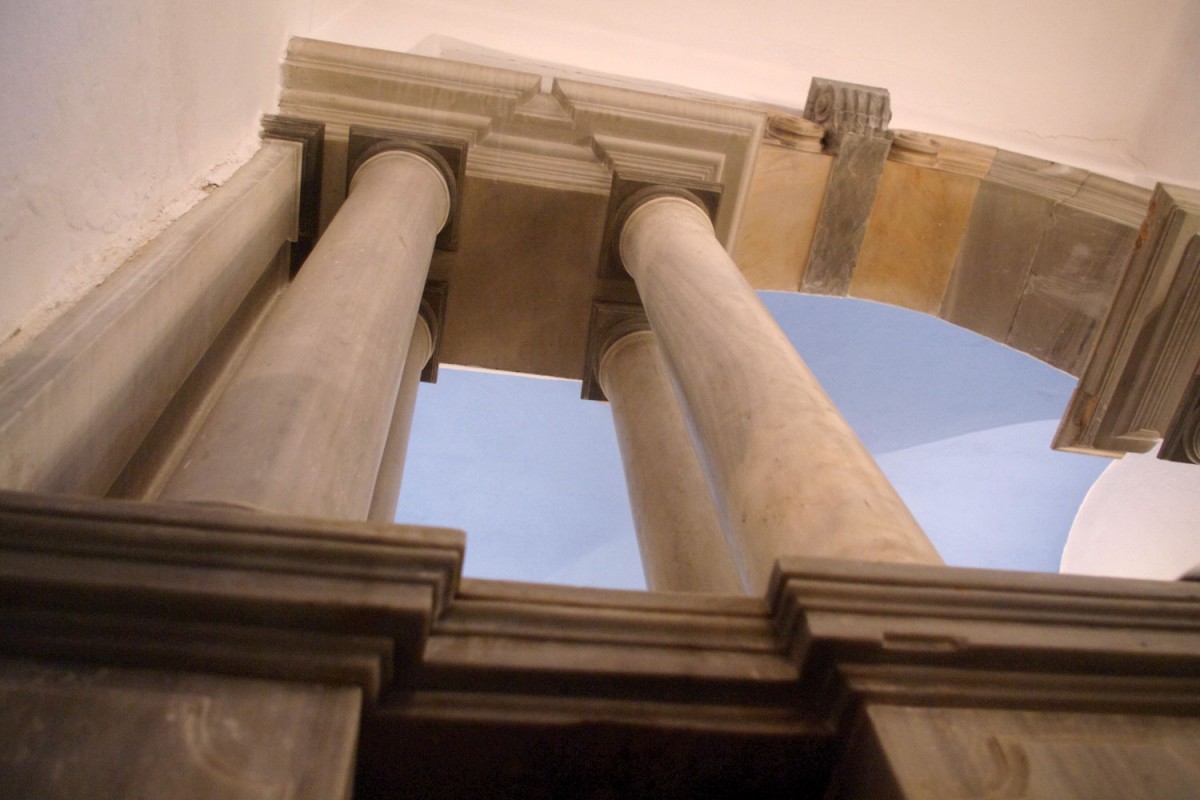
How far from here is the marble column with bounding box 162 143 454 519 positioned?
6.35ft

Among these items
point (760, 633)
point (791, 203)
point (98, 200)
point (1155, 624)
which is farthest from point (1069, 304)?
point (98, 200)

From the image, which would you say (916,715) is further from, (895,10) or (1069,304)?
(895,10)

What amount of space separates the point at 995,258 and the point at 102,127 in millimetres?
4481

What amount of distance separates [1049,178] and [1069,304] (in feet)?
2.30

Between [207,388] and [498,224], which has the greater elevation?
[498,224]

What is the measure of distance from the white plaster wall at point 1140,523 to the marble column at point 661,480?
14.4 ft

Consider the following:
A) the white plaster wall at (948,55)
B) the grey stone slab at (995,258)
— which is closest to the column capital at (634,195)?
the grey stone slab at (995,258)

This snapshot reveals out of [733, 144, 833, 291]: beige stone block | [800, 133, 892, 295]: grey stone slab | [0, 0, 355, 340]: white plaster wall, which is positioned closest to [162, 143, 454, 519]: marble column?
[0, 0, 355, 340]: white plaster wall

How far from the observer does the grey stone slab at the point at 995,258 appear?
518 cm

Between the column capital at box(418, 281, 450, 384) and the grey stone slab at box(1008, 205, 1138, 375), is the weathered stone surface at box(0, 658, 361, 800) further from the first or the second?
the grey stone slab at box(1008, 205, 1138, 375)

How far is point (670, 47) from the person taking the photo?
21.5 feet

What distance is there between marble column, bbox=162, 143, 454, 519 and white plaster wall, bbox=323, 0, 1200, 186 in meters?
3.09

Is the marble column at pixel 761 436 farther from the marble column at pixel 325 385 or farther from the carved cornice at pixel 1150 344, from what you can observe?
the carved cornice at pixel 1150 344

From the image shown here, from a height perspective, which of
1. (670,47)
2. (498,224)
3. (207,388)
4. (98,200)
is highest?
(670,47)
